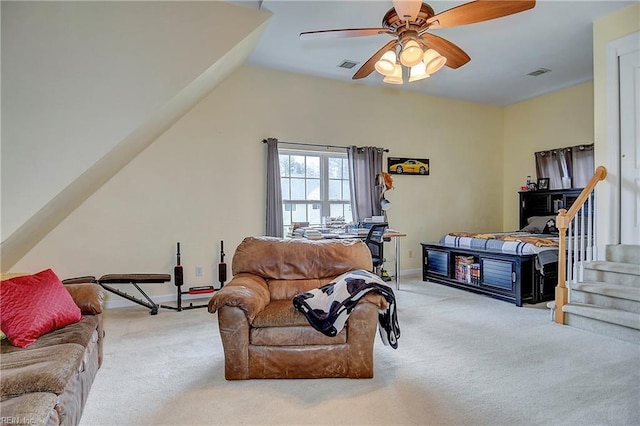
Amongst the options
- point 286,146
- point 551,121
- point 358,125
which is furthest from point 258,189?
point 551,121

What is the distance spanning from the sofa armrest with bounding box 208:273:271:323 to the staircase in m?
2.85

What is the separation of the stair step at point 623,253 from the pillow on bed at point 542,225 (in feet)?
5.47

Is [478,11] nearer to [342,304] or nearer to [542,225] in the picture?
[342,304]

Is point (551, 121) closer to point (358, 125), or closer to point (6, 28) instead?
point (358, 125)

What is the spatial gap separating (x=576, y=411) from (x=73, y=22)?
4.07 meters

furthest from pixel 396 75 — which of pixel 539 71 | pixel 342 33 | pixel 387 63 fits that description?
pixel 539 71

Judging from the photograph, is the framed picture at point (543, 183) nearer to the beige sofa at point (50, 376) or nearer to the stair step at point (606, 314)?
the stair step at point (606, 314)

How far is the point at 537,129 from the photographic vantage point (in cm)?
605

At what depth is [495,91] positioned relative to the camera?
5789mm

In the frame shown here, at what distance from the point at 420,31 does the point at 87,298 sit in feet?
9.06

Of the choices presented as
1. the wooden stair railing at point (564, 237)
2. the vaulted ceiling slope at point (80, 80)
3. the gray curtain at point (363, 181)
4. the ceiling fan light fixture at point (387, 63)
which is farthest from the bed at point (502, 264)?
the vaulted ceiling slope at point (80, 80)

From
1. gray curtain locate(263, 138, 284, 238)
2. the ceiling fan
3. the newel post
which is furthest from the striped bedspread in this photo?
gray curtain locate(263, 138, 284, 238)

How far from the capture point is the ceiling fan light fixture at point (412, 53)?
235 centimetres

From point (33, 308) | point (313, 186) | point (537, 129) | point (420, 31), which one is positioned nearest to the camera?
point (33, 308)
